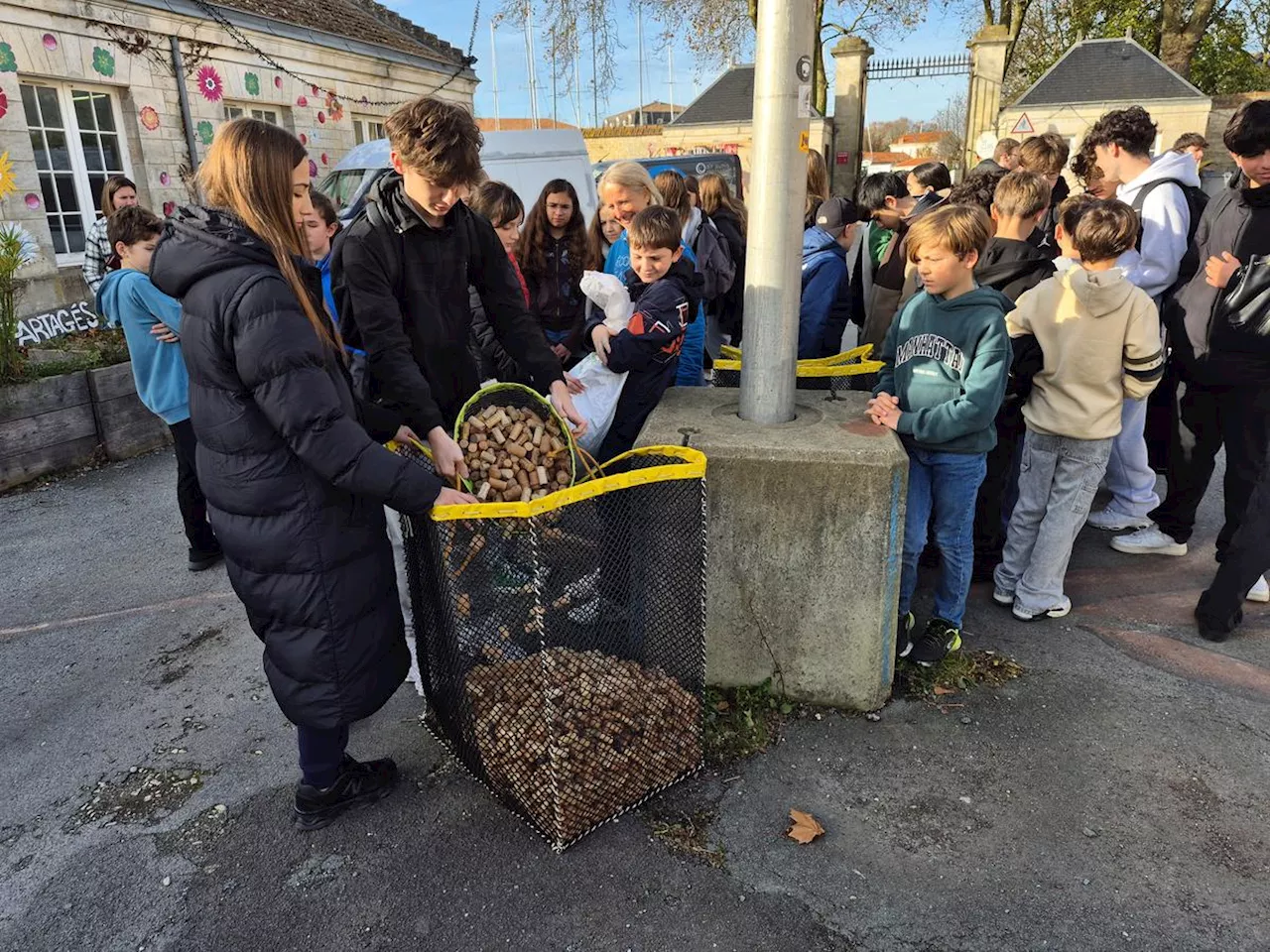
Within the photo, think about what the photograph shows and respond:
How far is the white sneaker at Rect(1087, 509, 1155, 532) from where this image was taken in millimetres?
4547

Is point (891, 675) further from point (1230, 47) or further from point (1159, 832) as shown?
point (1230, 47)

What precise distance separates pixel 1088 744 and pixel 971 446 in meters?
1.11

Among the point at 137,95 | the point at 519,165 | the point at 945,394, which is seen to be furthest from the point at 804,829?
the point at 137,95

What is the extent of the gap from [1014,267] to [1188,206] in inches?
46.2

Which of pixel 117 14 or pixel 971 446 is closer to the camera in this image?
pixel 971 446

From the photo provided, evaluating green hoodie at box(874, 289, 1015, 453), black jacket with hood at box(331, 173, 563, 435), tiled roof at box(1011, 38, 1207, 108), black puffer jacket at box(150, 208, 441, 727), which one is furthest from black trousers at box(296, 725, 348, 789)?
tiled roof at box(1011, 38, 1207, 108)

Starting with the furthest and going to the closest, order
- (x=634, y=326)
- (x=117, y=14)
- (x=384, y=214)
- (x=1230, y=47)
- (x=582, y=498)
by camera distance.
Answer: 1. (x=1230, y=47)
2. (x=117, y=14)
3. (x=634, y=326)
4. (x=384, y=214)
5. (x=582, y=498)

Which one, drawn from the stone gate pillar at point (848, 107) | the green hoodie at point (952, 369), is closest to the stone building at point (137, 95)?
the green hoodie at point (952, 369)

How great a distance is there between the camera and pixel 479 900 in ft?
7.68

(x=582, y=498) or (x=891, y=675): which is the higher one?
(x=582, y=498)

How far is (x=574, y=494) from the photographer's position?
227cm

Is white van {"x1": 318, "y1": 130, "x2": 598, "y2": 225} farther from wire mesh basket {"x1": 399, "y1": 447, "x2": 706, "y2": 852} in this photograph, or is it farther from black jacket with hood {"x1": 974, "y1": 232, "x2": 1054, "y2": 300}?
wire mesh basket {"x1": 399, "y1": 447, "x2": 706, "y2": 852}

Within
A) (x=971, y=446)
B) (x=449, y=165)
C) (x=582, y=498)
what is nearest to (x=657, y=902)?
(x=582, y=498)

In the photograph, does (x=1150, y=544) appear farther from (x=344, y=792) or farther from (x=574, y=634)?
(x=344, y=792)
